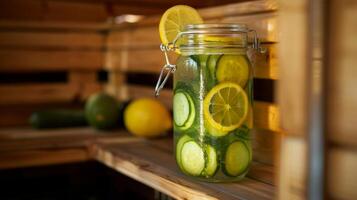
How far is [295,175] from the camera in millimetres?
471

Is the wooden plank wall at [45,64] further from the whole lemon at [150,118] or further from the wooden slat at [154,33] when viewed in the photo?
the whole lemon at [150,118]

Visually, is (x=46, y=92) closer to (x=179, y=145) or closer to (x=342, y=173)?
→ (x=179, y=145)

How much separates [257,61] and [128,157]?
0.28 metres

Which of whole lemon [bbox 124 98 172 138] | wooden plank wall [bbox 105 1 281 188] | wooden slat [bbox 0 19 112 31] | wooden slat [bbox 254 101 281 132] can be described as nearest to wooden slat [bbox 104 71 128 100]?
wooden plank wall [bbox 105 1 281 188]

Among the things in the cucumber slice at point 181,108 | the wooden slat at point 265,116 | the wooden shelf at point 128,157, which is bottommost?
the wooden shelf at point 128,157

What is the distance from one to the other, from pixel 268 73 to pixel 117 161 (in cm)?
32

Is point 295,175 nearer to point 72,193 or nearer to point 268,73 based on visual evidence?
point 268,73

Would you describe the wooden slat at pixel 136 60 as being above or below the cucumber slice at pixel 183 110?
above

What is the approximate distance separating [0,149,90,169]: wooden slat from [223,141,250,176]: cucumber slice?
1.45ft

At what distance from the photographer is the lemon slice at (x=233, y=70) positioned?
740 mm

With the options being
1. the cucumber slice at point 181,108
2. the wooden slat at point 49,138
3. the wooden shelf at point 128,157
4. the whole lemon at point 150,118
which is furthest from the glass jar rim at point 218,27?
the wooden slat at point 49,138

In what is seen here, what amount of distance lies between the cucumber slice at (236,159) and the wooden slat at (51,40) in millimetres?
766

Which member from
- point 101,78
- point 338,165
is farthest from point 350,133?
point 101,78

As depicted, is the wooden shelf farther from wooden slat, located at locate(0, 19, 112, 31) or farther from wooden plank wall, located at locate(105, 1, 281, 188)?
wooden slat, located at locate(0, 19, 112, 31)
